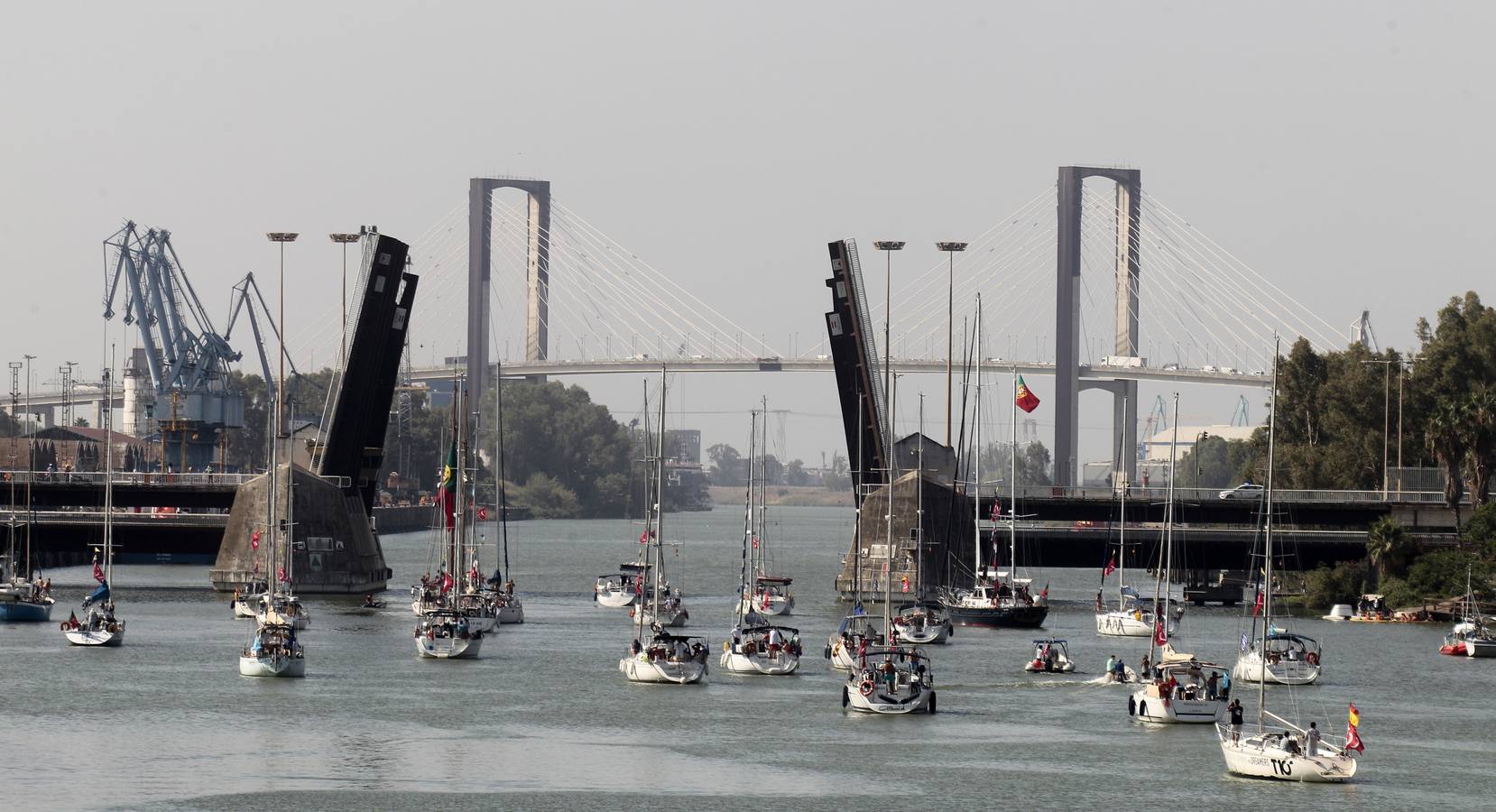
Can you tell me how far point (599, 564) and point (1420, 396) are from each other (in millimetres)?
56055

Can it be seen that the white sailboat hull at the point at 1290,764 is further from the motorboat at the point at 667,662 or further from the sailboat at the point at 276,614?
the sailboat at the point at 276,614

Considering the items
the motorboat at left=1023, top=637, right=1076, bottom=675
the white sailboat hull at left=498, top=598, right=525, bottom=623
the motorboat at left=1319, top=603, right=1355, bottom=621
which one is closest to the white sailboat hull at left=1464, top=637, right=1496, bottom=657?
the motorboat at left=1023, top=637, right=1076, bottom=675

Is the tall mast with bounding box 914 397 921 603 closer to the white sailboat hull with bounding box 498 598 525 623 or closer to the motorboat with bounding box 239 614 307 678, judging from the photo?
the white sailboat hull with bounding box 498 598 525 623

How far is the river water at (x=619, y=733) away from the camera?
5662 centimetres

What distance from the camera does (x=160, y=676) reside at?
3108 inches

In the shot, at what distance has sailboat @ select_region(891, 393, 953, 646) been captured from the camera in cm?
9488

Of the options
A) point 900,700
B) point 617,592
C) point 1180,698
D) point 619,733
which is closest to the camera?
point 619,733

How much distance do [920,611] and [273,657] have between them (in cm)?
2977

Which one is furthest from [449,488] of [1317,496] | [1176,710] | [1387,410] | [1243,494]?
[1387,410]

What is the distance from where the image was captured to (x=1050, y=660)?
83.8 metres

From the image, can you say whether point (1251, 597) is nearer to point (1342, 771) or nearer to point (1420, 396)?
point (1420, 396)

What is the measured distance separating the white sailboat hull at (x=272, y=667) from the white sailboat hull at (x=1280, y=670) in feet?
103

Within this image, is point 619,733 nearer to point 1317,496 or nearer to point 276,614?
point 276,614

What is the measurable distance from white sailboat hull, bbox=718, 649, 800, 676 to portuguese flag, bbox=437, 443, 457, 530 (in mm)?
25627
